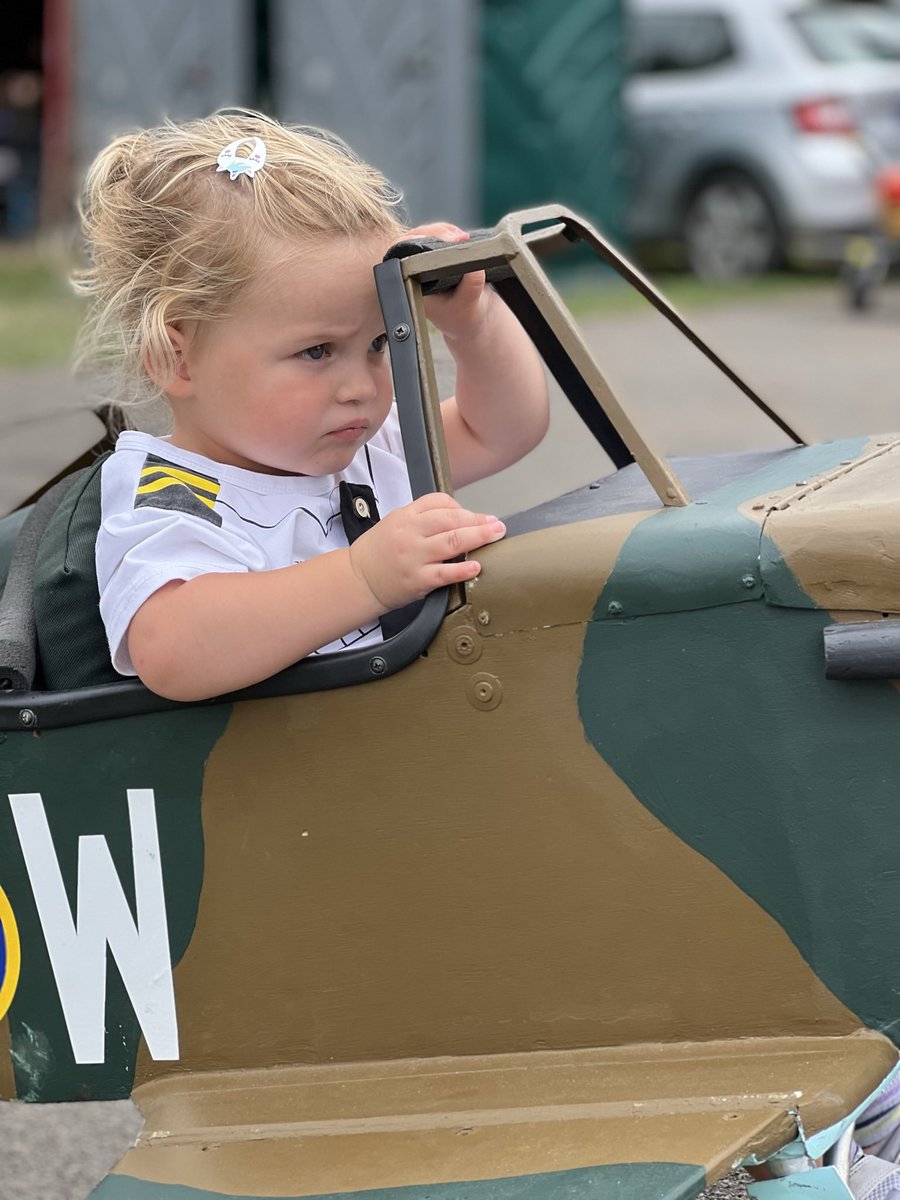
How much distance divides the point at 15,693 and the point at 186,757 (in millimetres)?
236

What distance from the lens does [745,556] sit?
68.1 inches

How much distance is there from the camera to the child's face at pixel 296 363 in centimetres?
190

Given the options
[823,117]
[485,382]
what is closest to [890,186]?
[823,117]

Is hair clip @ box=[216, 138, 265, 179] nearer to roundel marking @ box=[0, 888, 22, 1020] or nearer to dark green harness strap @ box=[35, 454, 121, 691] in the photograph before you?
dark green harness strap @ box=[35, 454, 121, 691]

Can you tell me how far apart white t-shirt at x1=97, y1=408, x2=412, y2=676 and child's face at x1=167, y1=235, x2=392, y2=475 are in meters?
0.05

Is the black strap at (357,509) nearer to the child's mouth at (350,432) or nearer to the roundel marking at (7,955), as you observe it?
the child's mouth at (350,432)

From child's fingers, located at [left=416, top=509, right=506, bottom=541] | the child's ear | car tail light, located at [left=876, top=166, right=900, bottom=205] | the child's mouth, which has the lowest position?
child's fingers, located at [left=416, top=509, right=506, bottom=541]

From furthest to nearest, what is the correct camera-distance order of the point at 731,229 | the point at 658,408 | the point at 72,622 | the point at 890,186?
the point at 731,229 → the point at 890,186 → the point at 658,408 → the point at 72,622

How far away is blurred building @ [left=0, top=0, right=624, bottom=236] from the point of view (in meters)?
10.8

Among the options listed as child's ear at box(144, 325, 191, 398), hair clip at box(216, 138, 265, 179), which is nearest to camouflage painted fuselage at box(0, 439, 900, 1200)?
child's ear at box(144, 325, 191, 398)

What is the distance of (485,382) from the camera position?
2.27 meters

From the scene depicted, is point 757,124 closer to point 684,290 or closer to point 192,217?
point 684,290

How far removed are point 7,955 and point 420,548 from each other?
0.76 metres

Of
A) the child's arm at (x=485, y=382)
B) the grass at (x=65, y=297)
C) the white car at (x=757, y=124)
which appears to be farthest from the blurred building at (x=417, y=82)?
the child's arm at (x=485, y=382)
